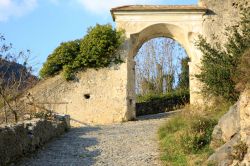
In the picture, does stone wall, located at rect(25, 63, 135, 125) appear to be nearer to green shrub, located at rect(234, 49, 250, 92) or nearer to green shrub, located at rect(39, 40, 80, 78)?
green shrub, located at rect(39, 40, 80, 78)

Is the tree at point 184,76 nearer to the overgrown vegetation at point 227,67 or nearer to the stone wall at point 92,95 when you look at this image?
the stone wall at point 92,95

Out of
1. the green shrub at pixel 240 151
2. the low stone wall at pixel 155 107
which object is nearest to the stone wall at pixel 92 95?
the low stone wall at pixel 155 107

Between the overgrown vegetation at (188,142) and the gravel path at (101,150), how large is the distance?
0.32 m

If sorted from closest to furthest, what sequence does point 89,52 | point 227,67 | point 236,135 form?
point 236,135, point 227,67, point 89,52

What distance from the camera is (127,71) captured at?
19.2 metres

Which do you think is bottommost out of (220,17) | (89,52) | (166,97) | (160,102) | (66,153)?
(66,153)

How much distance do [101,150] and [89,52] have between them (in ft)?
27.9

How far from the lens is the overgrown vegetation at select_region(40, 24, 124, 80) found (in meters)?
18.7

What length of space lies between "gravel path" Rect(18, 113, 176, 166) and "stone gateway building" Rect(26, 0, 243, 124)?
4445 millimetres

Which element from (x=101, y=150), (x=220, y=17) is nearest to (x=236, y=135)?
(x=101, y=150)

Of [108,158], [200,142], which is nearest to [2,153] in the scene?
[108,158]

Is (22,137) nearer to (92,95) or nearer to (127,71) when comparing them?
(92,95)

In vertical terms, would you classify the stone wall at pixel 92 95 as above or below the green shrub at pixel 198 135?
above

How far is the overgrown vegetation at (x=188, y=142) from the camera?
9.22 meters
